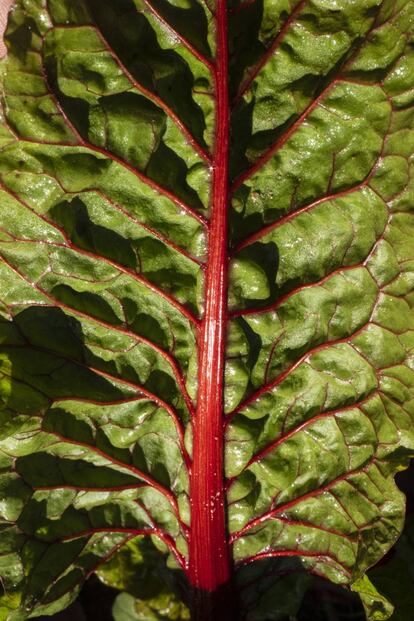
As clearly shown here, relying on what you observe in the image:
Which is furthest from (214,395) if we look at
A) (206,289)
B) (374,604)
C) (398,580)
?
(398,580)

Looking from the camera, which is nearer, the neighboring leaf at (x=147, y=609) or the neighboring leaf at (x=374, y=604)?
the neighboring leaf at (x=374, y=604)

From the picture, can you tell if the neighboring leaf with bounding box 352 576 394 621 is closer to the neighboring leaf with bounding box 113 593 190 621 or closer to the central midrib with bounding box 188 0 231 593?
the central midrib with bounding box 188 0 231 593

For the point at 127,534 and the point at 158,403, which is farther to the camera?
the point at 127,534

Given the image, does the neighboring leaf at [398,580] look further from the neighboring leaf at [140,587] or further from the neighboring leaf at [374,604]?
the neighboring leaf at [140,587]

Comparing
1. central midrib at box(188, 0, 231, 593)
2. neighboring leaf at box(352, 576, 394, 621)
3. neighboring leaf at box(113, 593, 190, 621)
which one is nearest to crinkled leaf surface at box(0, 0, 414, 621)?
central midrib at box(188, 0, 231, 593)

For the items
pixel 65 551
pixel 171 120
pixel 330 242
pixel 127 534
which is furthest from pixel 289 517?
pixel 171 120

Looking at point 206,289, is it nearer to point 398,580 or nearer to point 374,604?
point 374,604

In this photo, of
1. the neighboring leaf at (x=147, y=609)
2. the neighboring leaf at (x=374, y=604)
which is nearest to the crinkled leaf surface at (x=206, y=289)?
the neighboring leaf at (x=374, y=604)

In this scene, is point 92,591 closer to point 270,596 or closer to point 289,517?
point 270,596
